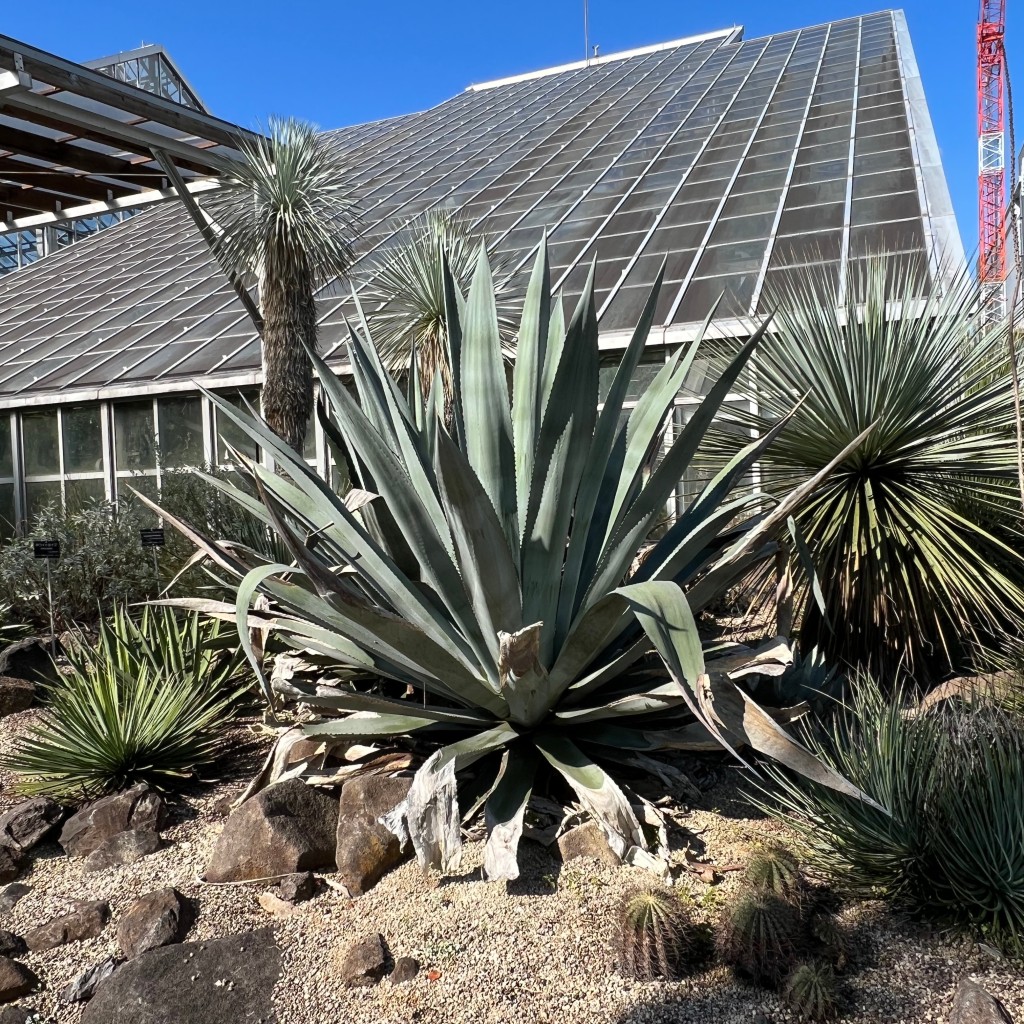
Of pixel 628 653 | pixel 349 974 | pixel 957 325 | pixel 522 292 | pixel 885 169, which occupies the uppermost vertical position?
pixel 885 169

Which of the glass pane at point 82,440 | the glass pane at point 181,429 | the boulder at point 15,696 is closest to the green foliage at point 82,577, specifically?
the boulder at point 15,696

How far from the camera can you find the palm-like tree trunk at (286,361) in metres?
8.39

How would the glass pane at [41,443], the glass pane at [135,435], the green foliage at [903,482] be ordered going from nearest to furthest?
the green foliage at [903,482]
the glass pane at [135,435]
the glass pane at [41,443]

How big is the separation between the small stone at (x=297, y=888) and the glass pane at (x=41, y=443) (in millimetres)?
10202

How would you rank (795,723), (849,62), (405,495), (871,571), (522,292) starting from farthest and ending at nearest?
(849,62), (522,292), (871,571), (795,723), (405,495)

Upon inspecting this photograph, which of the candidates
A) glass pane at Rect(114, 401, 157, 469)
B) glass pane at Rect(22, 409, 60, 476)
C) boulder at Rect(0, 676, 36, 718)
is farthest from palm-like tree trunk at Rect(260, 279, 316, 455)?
glass pane at Rect(22, 409, 60, 476)

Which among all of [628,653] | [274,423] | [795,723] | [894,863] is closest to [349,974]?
[628,653]

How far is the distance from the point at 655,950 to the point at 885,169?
11392mm

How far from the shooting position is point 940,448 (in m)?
4.95

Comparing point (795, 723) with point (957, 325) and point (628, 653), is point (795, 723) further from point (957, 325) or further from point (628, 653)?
point (957, 325)

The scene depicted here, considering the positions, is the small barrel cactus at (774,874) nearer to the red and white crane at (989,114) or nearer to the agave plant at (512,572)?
the agave plant at (512,572)

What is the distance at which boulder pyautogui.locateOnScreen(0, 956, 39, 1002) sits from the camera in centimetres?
313

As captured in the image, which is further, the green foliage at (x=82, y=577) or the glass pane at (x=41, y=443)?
the glass pane at (x=41, y=443)

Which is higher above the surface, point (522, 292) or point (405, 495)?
point (522, 292)
